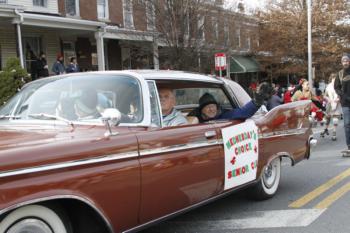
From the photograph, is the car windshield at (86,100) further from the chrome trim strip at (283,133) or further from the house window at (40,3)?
the house window at (40,3)

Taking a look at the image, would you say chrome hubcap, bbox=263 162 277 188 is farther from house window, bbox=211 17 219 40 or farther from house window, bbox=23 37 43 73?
house window, bbox=211 17 219 40

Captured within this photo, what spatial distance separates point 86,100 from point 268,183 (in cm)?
289

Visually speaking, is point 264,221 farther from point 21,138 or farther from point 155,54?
point 155,54

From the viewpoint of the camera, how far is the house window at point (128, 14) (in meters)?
20.5

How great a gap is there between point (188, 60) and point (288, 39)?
1450 centimetres

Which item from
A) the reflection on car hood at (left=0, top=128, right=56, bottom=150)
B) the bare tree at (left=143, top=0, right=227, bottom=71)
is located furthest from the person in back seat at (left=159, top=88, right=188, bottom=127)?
the bare tree at (left=143, top=0, right=227, bottom=71)

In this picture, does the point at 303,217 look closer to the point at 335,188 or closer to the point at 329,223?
→ the point at 329,223

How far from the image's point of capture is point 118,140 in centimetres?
367

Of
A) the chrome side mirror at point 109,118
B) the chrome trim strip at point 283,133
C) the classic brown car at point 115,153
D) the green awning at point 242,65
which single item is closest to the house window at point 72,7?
the green awning at point 242,65

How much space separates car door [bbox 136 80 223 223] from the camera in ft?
12.6

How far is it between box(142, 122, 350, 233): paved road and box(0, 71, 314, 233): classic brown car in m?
0.37

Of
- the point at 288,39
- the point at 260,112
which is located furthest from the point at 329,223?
the point at 288,39

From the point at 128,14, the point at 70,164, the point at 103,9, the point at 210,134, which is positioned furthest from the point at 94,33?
the point at 70,164

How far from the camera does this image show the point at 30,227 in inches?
122
